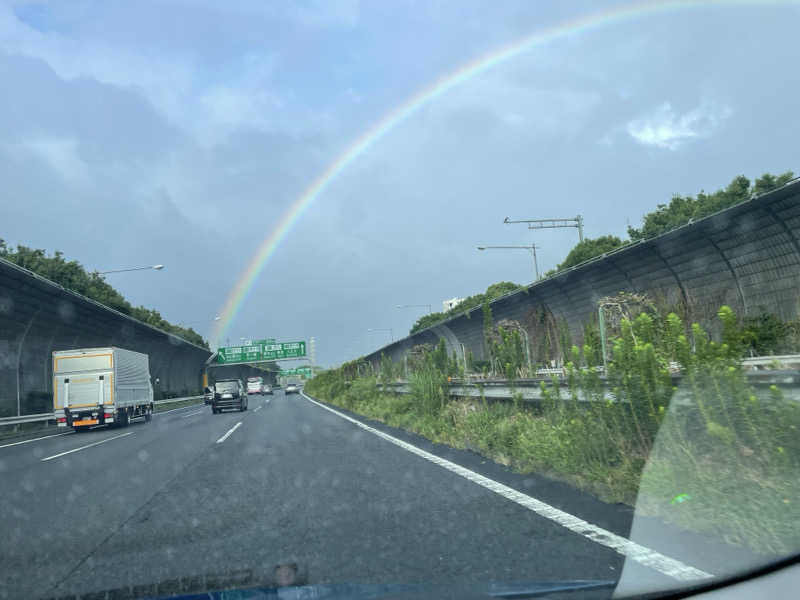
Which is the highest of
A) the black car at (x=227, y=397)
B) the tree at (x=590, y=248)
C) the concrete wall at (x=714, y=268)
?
the tree at (x=590, y=248)

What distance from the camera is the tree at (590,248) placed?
2292 inches

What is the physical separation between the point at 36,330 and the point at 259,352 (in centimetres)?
4785

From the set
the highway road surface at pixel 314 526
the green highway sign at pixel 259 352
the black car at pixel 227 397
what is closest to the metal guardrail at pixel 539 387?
the highway road surface at pixel 314 526

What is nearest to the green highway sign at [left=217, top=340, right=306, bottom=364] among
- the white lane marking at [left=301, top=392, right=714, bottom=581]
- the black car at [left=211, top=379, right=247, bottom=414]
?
the black car at [left=211, top=379, right=247, bottom=414]

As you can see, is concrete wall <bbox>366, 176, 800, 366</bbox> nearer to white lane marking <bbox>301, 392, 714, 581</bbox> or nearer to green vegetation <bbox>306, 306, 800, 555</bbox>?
green vegetation <bbox>306, 306, 800, 555</bbox>

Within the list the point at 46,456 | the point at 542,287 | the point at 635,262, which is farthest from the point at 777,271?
the point at 46,456

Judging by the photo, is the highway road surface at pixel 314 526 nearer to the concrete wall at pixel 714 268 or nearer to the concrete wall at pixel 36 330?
the concrete wall at pixel 714 268

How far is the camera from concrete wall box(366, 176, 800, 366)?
46.5 ft

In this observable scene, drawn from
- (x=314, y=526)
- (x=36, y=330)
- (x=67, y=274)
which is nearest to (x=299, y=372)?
(x=67, y=274)

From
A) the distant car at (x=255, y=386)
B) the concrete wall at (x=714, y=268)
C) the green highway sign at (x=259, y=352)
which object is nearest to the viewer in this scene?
the concrete wall at (x=714, y=268)

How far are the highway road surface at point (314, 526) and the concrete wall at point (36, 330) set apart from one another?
50.6ft

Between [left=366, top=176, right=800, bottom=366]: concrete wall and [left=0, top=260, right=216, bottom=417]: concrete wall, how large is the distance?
64.0 ft

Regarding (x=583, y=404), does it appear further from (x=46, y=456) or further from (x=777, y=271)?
(x=46, y=456)

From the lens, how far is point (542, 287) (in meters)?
24.8
